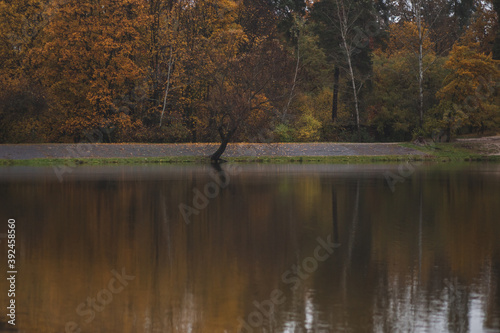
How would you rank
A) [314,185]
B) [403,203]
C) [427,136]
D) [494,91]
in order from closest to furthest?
[403,203]
[314,185]
[494,91]
[427,136]

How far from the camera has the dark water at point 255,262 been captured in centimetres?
795

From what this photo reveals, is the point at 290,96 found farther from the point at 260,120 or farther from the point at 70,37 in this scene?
the point at 70,37

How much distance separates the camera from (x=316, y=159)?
48.3 metres

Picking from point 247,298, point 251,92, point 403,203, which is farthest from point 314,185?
point 251,92

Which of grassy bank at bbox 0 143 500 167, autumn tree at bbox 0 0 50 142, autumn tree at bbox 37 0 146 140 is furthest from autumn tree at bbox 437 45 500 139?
autumn tree at bbox 0 0 50 142

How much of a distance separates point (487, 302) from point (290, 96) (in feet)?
168

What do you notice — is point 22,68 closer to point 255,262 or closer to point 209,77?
point 209,77

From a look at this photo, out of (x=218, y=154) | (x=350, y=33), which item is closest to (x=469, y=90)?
(x=350, y=33)

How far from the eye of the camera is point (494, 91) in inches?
2215

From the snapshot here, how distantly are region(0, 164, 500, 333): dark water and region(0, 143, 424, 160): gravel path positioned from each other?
82.8ft

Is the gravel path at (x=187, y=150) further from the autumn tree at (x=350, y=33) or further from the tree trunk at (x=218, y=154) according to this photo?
the autumn tree at (x=350, y=33)

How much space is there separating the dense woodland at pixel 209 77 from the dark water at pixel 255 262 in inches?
1043

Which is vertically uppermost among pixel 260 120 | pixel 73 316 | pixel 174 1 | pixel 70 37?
pixel 174 1

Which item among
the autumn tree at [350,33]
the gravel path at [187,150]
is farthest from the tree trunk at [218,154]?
the autumn tree at [350,33]
